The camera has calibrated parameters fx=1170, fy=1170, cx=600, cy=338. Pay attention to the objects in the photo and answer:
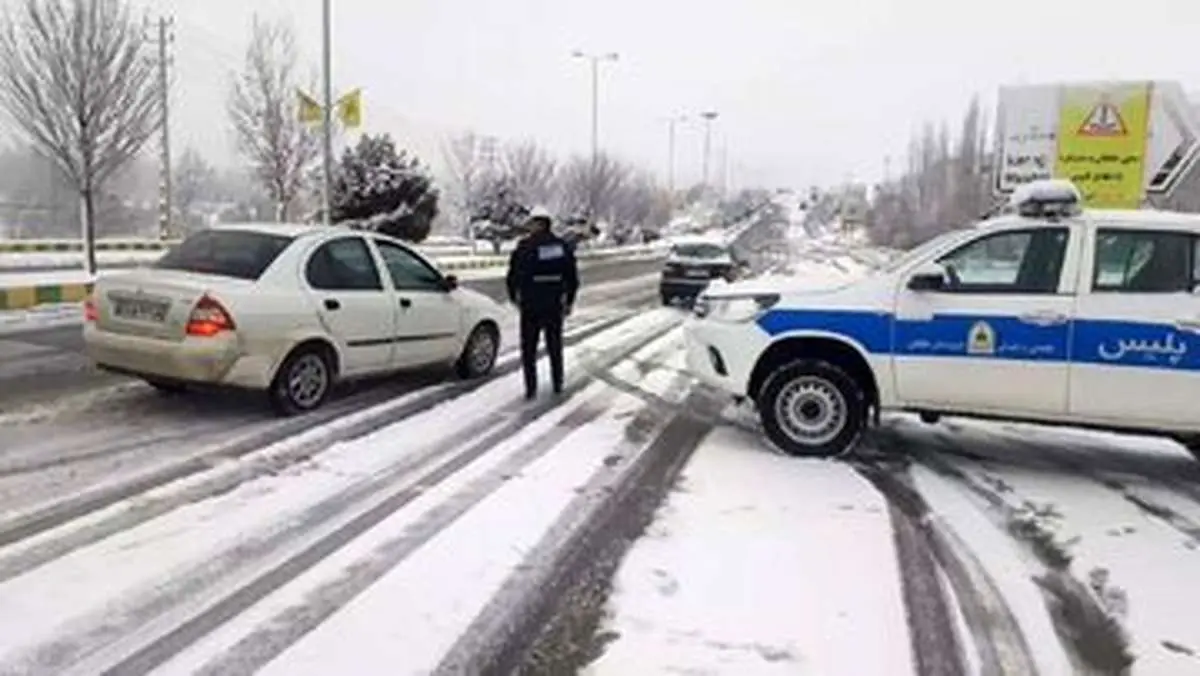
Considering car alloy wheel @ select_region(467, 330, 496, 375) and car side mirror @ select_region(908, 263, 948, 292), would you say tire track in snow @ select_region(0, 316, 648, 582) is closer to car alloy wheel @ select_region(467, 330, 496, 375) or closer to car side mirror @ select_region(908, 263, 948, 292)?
car alloy wheel @ select_region(467, 330, 496, 375)

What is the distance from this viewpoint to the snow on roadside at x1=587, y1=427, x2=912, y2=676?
458 centimetres

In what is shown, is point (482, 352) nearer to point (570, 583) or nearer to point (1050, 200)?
point (1050, 200)

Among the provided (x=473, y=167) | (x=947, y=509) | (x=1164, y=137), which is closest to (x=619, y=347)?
(x=947, y=509)

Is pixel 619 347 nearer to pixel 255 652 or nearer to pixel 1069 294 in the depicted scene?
pixel 1069 294

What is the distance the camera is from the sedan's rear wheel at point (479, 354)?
37.7 ft

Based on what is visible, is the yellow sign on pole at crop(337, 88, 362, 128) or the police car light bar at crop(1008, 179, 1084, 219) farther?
the yellow sign on pole at crop(337, 88, 362, 128)

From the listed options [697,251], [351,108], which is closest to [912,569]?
[697,251]

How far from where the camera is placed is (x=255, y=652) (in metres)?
4.44

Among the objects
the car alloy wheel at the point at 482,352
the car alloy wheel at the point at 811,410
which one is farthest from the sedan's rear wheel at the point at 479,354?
the car alloy wheel at the point at 811,410

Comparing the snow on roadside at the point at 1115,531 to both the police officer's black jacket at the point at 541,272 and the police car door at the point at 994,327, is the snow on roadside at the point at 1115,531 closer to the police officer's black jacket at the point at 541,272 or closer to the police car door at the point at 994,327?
the police car door at the point at 994,327

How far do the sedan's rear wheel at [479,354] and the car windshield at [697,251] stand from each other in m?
14.5

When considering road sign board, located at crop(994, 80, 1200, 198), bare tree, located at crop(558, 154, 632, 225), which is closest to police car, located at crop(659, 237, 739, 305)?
road sign board, located at crop(994, 80, 1200, 198)

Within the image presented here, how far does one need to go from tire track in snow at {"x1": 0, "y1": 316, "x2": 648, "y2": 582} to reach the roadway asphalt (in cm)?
246

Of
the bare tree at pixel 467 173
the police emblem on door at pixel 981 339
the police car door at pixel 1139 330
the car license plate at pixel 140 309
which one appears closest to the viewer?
the police car door at pixel 1139 330
